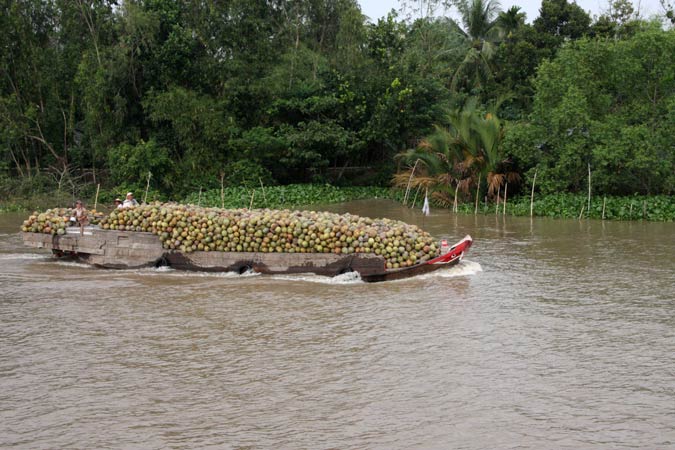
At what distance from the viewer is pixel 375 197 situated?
28.7 metres

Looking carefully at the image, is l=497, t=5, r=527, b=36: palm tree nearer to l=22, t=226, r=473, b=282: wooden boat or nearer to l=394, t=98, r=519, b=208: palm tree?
l=394, t=98, r=519, b=208: palm tree

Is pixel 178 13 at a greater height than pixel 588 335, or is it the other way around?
pixel 178 13

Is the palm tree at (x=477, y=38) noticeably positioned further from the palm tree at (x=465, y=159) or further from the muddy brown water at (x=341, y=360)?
the muddy brown water at (x=341, y=360)

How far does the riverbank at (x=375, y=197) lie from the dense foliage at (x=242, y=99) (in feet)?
2.33

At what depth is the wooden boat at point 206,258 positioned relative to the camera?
11.5 meters

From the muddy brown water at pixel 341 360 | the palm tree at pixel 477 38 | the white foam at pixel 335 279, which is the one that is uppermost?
the palm tree at pixel 477 38

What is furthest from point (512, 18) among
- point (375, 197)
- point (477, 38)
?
point (375, 197)

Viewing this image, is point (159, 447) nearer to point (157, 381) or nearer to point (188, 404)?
point (188, 404)

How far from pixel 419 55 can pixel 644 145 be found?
1246cm

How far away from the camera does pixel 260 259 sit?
1200 cm

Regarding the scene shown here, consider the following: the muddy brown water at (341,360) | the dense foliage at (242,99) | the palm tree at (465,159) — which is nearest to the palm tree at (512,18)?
the dense foliage at (242,99)

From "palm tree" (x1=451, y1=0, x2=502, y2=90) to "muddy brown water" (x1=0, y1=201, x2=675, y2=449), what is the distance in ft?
67.2

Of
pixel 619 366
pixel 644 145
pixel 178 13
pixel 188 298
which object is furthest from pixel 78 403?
pixel 178 13

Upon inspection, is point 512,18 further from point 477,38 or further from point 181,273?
point 181,273
